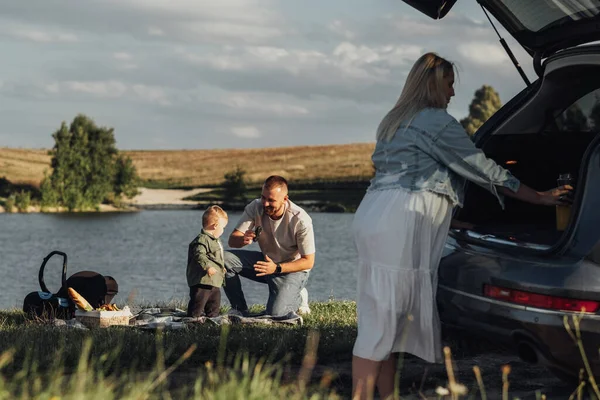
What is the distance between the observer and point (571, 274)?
4887 mm

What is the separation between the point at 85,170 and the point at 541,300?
77425 mm

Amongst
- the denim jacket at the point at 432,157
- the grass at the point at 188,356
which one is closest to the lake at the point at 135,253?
the grass at the point at 188,356

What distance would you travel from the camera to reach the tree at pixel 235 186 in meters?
71.0

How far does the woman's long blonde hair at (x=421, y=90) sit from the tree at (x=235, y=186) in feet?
214

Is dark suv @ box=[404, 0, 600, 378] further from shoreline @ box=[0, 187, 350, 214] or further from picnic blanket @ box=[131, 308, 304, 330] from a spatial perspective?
shoreline @ box=[0, 187, 350, 214]

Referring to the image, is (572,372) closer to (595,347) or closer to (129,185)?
(595,347)

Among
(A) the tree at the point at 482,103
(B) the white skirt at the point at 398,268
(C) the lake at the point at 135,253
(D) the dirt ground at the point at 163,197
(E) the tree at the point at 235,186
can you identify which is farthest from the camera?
(A) the tree at the point at 482,103

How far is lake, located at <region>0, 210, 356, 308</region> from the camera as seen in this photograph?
19.2m

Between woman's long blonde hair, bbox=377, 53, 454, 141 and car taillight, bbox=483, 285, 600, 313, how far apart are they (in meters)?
0.92

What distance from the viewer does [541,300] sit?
16.2 ft

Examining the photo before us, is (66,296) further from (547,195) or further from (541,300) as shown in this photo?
(541,300)

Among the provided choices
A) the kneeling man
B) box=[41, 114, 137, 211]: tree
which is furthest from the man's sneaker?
box=[41, 114, 137, 211]: tree

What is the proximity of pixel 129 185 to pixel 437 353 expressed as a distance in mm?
76248

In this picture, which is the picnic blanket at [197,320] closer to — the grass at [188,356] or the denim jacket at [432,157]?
the grass at [188,356]
